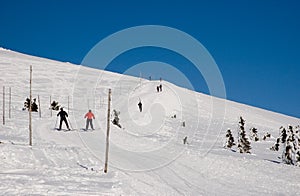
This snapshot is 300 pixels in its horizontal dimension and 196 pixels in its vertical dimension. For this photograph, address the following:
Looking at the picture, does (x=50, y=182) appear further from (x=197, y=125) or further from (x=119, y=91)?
(x=119, y=91)

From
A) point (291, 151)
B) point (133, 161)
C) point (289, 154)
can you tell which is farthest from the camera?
point (291, 151)

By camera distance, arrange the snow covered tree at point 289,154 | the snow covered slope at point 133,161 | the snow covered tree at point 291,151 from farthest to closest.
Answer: the snow covered tree at point 291,151, the snow covered tree at point 289,154, the snow covered slope at point 133,161

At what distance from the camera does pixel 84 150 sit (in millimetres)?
→ 24031

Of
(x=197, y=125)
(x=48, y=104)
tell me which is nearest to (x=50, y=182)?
(x=197, y=125)

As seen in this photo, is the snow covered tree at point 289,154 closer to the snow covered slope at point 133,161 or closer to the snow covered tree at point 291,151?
the snow covered tree at point 291,151

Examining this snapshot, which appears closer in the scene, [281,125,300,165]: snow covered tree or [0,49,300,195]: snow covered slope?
[0,49,300,195]: snow covered slope

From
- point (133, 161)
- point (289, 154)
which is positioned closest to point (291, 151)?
point (289, 154)

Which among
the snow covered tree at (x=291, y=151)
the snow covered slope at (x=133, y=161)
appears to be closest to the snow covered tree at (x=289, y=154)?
the snow covered tree at (x=291, y=151)

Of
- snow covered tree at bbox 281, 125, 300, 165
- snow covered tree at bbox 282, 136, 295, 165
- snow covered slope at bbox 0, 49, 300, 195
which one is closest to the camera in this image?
snow covered slope at bbox 0, 49, 300, 195

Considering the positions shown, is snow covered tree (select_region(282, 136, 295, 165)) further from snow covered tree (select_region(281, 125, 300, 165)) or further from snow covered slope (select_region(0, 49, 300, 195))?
snow covered slope (select_region(0, 49, 300, 195))

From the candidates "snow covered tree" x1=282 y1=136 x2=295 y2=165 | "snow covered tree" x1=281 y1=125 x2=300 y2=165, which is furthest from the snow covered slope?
"snow covered tree" x1=281 y1=125 x2=300 y2=165

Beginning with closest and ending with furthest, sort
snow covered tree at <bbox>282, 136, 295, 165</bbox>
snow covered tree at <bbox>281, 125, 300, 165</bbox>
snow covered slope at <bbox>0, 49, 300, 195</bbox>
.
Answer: snow covered slope at <bbox>0, 49, 300, 195</bbox> < snow covered tree at <bbox>282, 136, 295, 165</bbox> < snow covered tree at <bbox>281, 125, 300, 165</bbox>

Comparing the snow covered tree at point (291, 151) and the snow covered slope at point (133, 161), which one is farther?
the snow covered tree at point (291, 151)

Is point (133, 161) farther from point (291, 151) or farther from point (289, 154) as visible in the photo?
point (291, 151)
